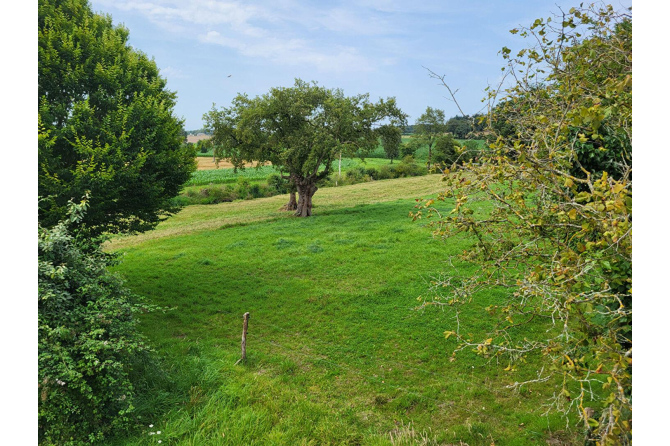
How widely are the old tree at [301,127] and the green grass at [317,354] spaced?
932 cm

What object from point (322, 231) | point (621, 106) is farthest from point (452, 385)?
point (322, 231)

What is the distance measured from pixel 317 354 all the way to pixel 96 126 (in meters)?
10.6

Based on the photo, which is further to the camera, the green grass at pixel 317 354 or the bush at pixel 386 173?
the bush at pixel 386 173

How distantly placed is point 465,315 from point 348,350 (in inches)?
179

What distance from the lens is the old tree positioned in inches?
1264

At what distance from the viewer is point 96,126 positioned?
13.4 meters

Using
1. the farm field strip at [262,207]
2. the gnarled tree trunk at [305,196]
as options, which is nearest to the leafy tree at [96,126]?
the farm field strip at [262,207]

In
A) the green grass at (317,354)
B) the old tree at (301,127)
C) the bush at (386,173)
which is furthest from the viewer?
the bush at (386,173)

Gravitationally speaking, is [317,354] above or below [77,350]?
below

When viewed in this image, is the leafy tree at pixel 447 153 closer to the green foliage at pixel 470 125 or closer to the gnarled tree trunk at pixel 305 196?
the green foliage at pixel 470 125

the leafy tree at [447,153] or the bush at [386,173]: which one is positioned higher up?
the bush at [386,173]

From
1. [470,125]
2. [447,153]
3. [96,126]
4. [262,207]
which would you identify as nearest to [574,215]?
[470,125]

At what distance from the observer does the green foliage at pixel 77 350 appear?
7020 mm

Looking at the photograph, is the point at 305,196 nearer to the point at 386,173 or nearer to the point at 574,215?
the point at 574,215
